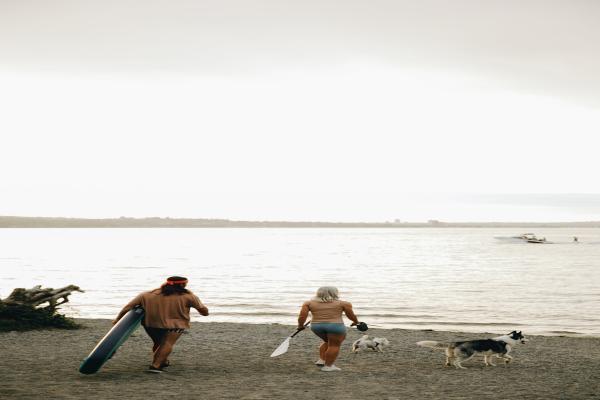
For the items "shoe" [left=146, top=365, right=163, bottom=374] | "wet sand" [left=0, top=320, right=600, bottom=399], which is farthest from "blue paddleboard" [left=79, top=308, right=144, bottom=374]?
"shoe" [left=146, top=365, right=163, bottom=374]

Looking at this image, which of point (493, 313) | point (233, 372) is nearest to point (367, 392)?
point (233, 372)

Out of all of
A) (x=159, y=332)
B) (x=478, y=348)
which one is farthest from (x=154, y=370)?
(x=478, y=348)

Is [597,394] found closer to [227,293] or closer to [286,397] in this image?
[286,397]

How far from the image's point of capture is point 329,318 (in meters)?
12.9

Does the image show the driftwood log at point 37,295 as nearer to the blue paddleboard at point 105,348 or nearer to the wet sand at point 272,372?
the wet sand at point 272,372

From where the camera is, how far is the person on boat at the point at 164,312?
1245 centimetres

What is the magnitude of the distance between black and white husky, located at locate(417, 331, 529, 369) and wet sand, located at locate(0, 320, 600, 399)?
27cm

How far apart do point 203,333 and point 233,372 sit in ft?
20.6

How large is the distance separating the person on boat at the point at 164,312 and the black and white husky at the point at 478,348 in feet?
14.8

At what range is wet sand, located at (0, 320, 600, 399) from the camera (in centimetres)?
1082

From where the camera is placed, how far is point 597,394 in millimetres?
11000

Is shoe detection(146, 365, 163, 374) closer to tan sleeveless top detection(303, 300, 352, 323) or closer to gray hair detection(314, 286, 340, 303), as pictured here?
tan sleeveless top detection(303, 300, 352, 323)

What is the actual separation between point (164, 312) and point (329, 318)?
287 centimetres

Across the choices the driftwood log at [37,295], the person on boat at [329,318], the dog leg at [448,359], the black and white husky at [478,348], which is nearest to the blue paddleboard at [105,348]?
the person on boat at [329,318]
